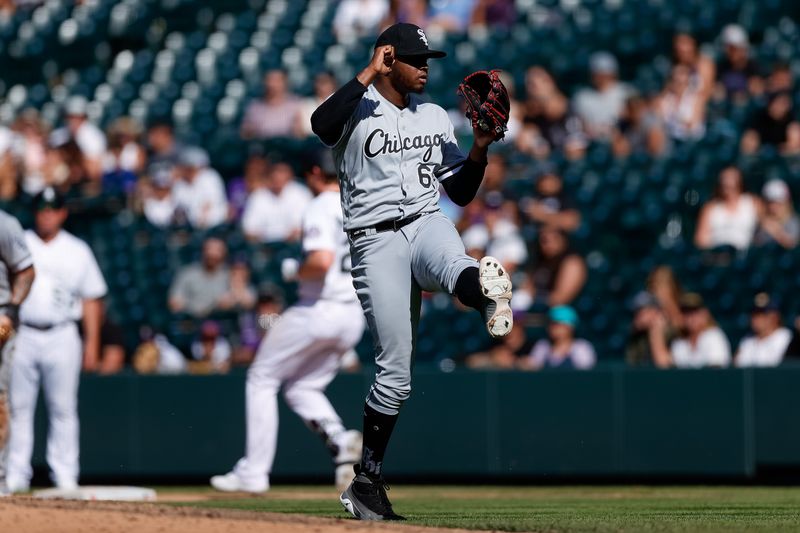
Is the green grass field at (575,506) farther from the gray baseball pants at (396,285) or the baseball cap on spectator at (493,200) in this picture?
the baseball cap on spectator at (493,200)

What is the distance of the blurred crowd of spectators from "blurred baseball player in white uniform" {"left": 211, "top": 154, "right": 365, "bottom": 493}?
7.03 ft

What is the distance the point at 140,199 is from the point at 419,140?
301 inches

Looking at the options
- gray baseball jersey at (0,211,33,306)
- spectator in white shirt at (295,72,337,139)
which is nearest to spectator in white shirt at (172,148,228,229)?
spectator in white shirt at (295,72,337,139)

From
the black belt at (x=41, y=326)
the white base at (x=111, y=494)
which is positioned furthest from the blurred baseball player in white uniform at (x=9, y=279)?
the black belt at (x=41, y=326)

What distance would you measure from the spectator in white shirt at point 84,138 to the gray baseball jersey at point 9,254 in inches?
247

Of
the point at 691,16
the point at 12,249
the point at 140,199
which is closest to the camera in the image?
the point at 12,249

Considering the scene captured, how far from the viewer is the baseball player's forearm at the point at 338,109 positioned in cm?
539

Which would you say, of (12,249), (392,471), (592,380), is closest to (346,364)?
(392,471)

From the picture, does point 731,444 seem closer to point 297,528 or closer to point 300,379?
point 300,379

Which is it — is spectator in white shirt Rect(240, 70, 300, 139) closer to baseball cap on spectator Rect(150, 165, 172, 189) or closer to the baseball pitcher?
baseball cap on spectator Rect(150, 165, 172, 189)

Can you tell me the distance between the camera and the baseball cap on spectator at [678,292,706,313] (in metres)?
9.67

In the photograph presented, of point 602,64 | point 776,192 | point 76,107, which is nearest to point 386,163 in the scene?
point 776,192

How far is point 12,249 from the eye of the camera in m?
7.23

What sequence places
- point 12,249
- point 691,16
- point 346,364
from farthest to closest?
point 691,16
point 346,364
point 12,249
